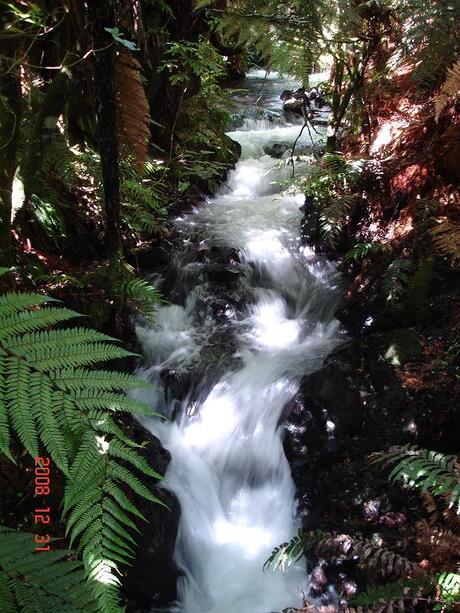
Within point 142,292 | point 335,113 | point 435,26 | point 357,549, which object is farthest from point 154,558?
point 335,113

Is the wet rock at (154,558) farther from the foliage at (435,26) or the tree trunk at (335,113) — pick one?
the tree trunk at (335,113)

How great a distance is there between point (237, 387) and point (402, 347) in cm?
172

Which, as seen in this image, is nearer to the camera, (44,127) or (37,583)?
(37,583)

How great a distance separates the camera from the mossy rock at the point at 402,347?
158 inches

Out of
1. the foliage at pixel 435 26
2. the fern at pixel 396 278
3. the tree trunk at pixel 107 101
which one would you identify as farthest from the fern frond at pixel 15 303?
the fern at pixel 396 278

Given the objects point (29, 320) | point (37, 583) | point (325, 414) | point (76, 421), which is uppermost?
point (29, 320)

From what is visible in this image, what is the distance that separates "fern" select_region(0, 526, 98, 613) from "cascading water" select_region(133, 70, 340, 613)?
2.61m

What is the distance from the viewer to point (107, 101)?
122 inches

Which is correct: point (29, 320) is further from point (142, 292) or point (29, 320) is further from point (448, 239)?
point (448, 239)

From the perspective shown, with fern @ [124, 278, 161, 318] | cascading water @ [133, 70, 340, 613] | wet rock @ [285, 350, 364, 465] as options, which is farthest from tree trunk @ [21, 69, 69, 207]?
wet rock @ [285, 350, 364, 465]

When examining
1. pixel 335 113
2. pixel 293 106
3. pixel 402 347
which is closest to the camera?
pixel 402 347

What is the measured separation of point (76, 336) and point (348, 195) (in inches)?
191

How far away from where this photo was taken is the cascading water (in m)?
3.61

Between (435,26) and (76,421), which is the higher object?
(435,26)
